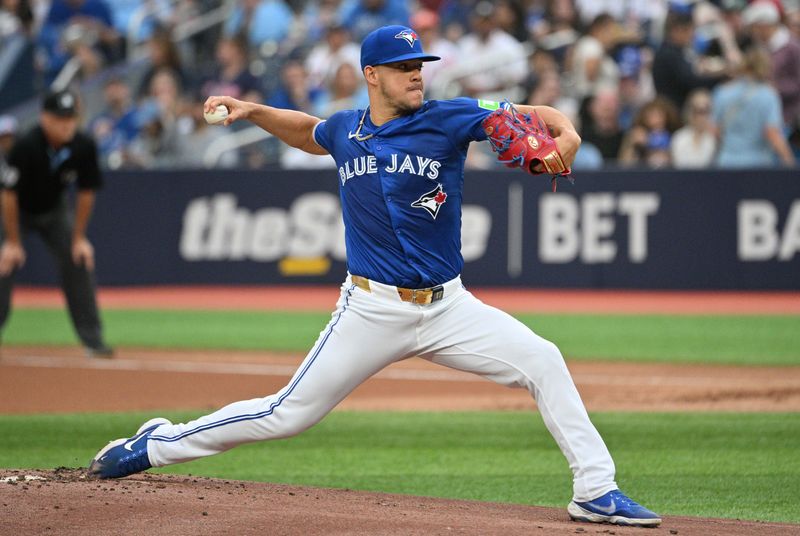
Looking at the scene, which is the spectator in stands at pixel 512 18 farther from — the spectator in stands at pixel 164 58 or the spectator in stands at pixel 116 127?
the spectator in stands at pixel 116 127

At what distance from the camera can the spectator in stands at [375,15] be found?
1953 cm

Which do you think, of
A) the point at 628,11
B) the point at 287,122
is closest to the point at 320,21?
the point at 628,11

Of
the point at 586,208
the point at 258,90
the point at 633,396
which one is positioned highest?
the point at 258,90

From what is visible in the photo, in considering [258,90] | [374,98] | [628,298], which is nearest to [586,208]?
[628,298]

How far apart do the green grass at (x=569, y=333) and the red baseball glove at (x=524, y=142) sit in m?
7.11

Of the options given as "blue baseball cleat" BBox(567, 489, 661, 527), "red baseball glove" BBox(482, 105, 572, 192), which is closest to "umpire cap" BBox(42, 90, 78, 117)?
"red baseball glove" BBox(482, 105, 572, 192)

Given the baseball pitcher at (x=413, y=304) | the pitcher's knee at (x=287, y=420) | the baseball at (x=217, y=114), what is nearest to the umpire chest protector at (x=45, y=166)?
the baseball at (x=217, y=114)

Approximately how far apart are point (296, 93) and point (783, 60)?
691 cm

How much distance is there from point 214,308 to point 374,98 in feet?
36.1

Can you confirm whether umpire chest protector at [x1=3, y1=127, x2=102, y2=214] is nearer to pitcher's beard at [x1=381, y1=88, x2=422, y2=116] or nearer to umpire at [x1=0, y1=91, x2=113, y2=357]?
umpire at [x1=0, y1=91, x2=113, y2=357]

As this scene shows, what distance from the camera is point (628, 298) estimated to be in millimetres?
16250

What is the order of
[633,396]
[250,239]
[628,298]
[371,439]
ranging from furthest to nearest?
[250,239] → [628,298] → [633,396] → [371,439]

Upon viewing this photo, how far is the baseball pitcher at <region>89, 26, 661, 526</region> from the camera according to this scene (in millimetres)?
5480

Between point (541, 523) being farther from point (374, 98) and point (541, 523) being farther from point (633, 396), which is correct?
point (633, 396)
